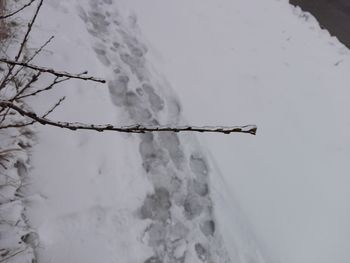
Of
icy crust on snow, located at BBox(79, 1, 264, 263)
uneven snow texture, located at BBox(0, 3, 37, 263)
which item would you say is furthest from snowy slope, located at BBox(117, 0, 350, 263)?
uneven snow texture, located at BBox(0, 3, 37, 263)

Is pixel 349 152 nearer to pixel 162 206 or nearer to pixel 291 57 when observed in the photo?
pixel 291 57

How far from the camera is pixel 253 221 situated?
9.50ft

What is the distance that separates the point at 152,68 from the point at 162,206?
4.37ft

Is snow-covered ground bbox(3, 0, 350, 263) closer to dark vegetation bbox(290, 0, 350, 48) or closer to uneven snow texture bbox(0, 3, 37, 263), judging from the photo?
uneven snow texture bbox(0, 3, 37, 263)

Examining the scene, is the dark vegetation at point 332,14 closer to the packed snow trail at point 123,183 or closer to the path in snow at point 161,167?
the path in snow at point 161,167

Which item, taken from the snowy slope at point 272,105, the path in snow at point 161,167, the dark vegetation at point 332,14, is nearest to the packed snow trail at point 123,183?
the path in snow at point 161,167

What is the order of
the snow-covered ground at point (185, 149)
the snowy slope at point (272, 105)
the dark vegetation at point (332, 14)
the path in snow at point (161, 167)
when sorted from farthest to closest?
the dark vegetation at point (332, 14)
the snowy slope at point (272, 105)
the path in snow at point (161, 167)
the snow-covered ground at point (185, 149)

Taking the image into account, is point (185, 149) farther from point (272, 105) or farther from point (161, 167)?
point (272, 105)

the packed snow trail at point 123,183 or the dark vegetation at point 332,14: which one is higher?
the dark vegetation at point 332,14

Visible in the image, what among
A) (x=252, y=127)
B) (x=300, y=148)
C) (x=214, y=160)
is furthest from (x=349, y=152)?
(x=252, y=127)

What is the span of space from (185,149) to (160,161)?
244 millimetres

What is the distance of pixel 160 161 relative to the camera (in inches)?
113

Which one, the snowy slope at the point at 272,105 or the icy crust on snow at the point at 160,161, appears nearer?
the icy crust on snow at the point at 160,161

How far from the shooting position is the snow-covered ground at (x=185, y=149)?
7.73ft
